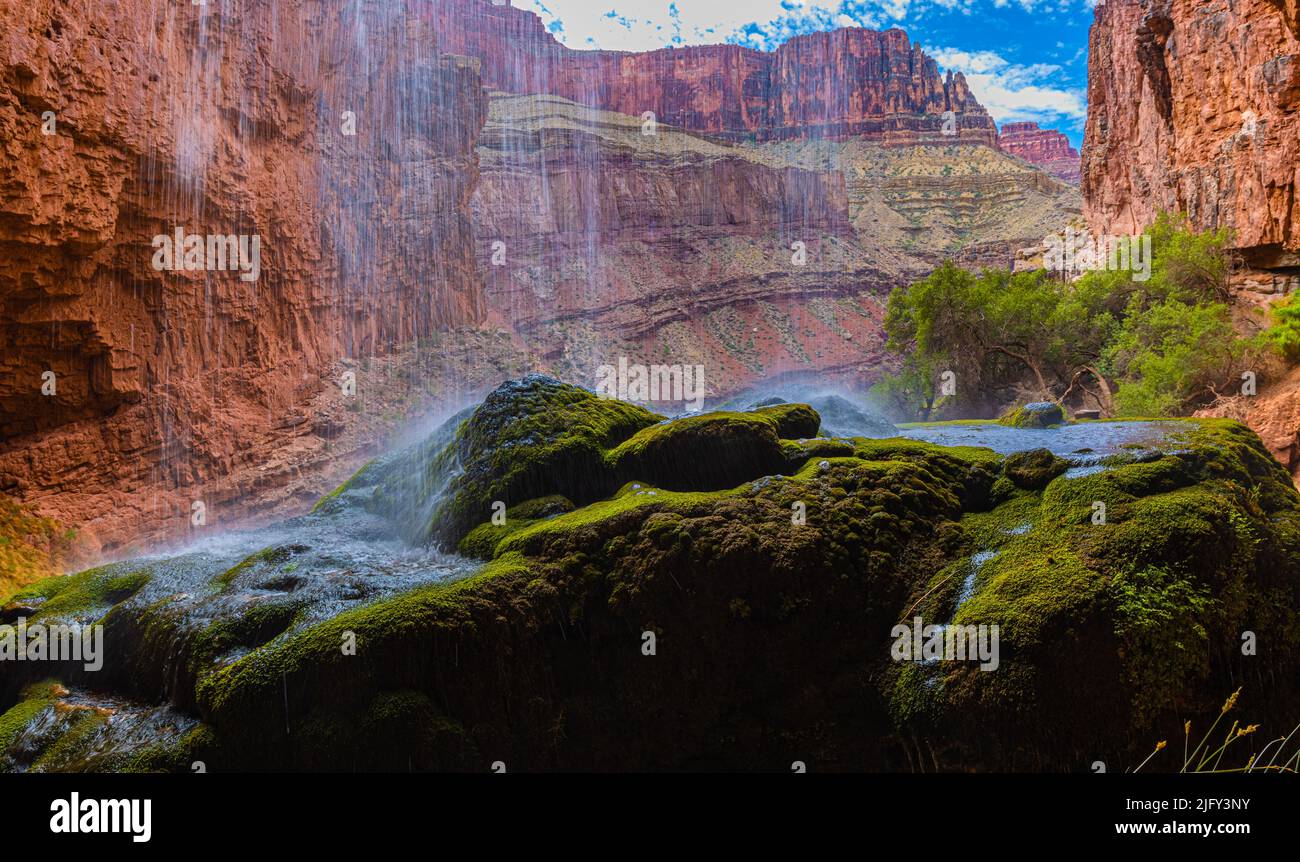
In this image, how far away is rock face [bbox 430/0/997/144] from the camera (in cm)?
9769

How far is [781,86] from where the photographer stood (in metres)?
100

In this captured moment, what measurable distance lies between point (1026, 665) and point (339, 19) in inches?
1390

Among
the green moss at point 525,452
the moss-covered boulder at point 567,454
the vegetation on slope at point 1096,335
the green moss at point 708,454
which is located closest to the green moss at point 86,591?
the moss-covered boulder at point 567,454

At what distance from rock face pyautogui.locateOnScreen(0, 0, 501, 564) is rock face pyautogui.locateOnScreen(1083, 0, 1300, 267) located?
28.5m

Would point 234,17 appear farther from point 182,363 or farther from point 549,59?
point 549,59

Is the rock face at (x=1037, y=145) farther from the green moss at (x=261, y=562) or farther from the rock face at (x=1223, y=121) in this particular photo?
the green moss at (x=261, y=562)

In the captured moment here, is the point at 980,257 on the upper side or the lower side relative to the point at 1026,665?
upper

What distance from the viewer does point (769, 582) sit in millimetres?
6598

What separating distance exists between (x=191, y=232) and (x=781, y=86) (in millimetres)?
94232

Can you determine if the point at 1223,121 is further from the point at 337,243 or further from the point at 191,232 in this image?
the point at 337,243

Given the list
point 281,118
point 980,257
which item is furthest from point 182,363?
point 980,257

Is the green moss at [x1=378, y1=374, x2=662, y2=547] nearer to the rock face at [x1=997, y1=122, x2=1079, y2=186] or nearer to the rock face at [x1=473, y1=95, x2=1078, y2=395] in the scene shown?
the rock face at [x1=473, y1=95, x2=1078, y2=395]

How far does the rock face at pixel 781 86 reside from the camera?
97.7 m
